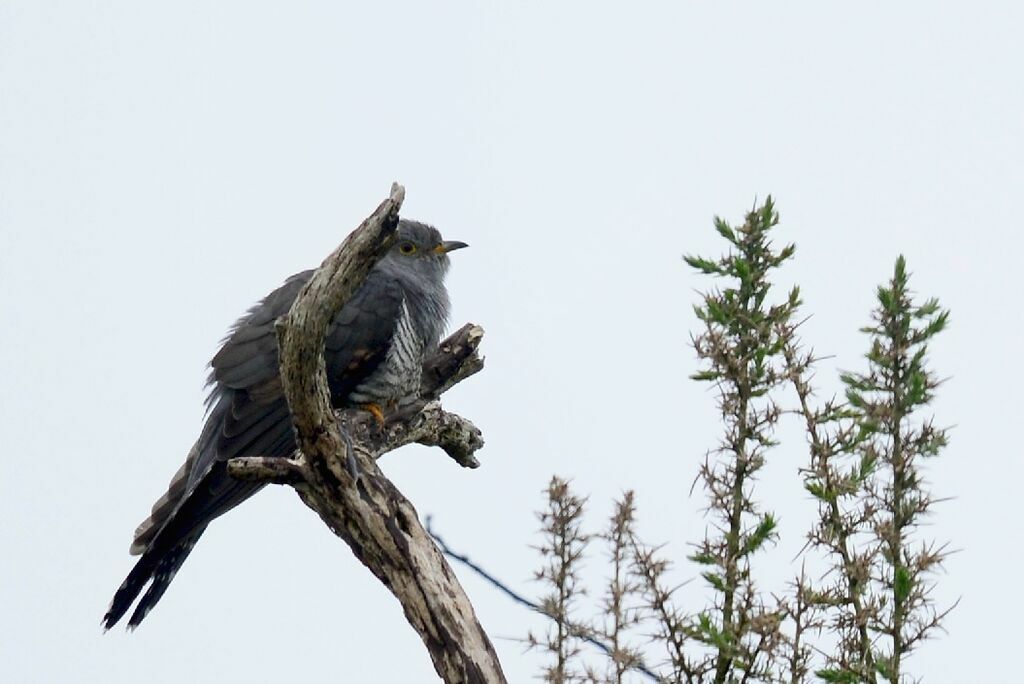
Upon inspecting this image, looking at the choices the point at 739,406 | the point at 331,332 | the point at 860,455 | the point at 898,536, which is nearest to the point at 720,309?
the point at 739,406

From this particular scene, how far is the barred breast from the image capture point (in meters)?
5.40

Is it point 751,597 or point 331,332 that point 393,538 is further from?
point 331,332

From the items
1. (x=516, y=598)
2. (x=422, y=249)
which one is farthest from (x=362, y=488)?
(x=422, y=249)

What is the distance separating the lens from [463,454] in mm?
5809

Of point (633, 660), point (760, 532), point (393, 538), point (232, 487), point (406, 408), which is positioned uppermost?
point (406, 408)

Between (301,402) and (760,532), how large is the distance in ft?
4.90

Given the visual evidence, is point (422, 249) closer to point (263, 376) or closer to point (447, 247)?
point (447, 247)

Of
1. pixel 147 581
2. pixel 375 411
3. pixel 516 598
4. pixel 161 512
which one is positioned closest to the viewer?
pixel 516 598

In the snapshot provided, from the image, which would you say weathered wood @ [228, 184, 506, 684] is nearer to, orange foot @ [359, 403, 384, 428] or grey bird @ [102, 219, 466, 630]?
grey bird @ [102, 219, 466, 630]

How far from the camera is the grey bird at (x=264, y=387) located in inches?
187

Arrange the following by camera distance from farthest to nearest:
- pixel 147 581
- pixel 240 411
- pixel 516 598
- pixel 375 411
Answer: pixel 375 411 < pixel 240 411 < pixel 147 581 < pixel 516 598

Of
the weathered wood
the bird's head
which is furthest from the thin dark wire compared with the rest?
the bird's head

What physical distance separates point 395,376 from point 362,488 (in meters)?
1.76

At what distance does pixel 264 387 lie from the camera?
5242 millimetres
